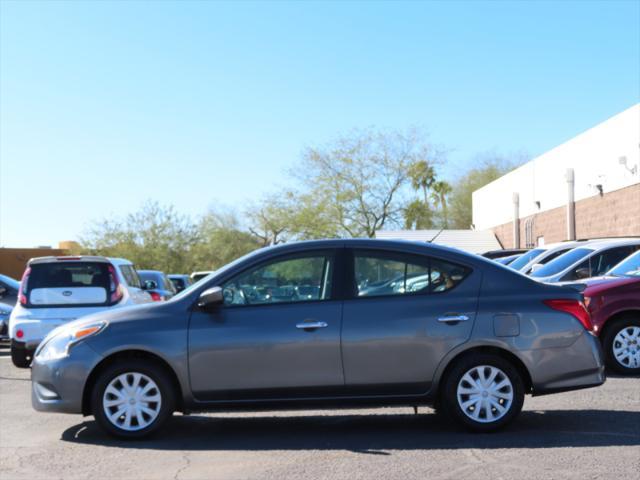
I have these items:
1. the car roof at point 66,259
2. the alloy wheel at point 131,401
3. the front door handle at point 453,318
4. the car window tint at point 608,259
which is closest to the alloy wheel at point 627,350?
the car window tint at point 608,259

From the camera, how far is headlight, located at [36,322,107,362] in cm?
750

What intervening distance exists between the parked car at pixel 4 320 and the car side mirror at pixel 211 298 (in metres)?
11.1

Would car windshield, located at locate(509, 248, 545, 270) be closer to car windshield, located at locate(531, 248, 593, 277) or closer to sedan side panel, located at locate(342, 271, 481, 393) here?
car windshield, located at locate(531, 248, 593, 277)

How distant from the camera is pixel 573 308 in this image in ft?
25.1

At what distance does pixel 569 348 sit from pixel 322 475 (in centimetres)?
263

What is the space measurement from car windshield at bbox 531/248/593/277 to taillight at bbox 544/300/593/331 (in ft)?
20.9

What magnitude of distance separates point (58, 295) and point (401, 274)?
6945 millimetres

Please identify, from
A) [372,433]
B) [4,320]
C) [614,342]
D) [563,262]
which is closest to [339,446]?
Result: [372,433]

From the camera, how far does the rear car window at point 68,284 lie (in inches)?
506

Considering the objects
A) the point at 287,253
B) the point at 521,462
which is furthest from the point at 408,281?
the point at 521,462

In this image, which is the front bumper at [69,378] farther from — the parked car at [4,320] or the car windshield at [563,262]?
the parked car at [4,320]

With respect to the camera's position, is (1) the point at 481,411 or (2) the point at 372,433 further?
(2) the point at 372,433

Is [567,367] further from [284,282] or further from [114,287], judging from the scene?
[114,287]

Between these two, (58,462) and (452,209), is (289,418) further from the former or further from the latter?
(452,209)
